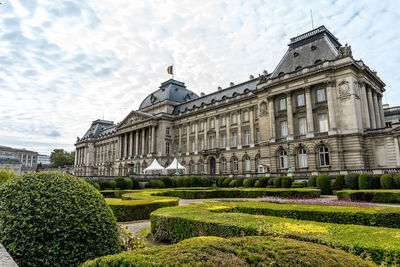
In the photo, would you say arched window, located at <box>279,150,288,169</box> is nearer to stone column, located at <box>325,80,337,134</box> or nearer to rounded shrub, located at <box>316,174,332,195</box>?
stone column, located at <box>325,80,337,134</box>

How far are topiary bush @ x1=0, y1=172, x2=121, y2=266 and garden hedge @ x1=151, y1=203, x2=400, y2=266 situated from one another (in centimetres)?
258

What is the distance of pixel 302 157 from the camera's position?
35.2 metres

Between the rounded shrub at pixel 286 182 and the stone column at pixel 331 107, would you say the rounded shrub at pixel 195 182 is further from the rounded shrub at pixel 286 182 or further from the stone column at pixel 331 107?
the stone column at pixel 331 107

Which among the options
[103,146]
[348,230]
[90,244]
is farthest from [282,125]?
[103,146]

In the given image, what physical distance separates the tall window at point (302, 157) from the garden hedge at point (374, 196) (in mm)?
17615

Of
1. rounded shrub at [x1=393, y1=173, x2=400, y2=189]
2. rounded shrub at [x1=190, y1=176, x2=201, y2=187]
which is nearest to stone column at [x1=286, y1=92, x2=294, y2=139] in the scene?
rounded shrub at [x1=190, y1=176, x2=201, y2=187]

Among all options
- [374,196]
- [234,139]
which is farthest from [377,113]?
[374,196]

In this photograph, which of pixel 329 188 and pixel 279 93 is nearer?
pixel 329 188

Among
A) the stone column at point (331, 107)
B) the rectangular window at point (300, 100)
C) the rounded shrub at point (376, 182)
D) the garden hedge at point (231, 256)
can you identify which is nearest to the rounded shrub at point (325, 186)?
the rounded shrub at point (376, 182)

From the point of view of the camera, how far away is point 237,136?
47.3 m

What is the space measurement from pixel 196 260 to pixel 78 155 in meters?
101

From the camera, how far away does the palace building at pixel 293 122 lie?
3186cm

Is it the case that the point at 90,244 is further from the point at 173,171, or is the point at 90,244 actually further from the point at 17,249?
the point at 173,171

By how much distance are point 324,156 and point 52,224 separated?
34.1 meters
